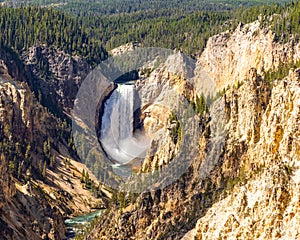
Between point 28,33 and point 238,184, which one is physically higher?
point 28,33

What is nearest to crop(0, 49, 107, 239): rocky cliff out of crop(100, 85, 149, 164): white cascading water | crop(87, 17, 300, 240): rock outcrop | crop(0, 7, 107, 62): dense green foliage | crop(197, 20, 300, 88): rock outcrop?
crop(100, 85, 149, 164): white cascading water

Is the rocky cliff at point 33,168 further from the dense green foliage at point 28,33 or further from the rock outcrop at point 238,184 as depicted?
the dense green foliage at point 28,33

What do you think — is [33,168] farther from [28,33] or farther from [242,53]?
[28,33]

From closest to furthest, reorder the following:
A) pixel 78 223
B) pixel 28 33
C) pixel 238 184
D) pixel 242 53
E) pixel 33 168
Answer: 1. pixel 238 184
2. pixel 78 223
3. pixel 33 168
4. pixel 242 53
5. pixel 28 33

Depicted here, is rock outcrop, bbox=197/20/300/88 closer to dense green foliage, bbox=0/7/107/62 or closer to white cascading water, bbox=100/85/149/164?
white cascading water, bbox=100/85/149/164

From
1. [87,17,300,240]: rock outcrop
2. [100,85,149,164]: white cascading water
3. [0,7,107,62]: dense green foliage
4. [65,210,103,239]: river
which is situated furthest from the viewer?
[0,7,107,62]: dense green foliage

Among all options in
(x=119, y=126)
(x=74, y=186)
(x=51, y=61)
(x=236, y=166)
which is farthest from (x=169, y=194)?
(x=51, y=61)

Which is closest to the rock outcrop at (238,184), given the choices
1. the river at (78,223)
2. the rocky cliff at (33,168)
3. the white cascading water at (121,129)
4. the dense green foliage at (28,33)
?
the rocky cliff at (33,168)

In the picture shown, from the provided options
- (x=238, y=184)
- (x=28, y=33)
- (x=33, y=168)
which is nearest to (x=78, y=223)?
(x=33, y=168)

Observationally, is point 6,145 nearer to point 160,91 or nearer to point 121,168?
point 121,168
